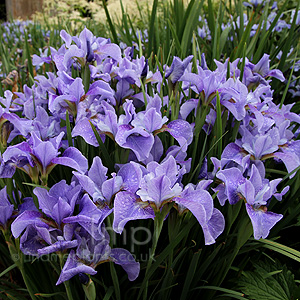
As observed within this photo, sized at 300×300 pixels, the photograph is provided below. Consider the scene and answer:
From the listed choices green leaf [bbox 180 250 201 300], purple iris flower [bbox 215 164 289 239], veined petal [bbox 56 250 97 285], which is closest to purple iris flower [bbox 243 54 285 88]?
purple iris flower [bbox 215 164 289 239]

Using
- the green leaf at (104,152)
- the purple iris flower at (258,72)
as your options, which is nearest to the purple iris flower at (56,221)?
the green leaf at (104,152)

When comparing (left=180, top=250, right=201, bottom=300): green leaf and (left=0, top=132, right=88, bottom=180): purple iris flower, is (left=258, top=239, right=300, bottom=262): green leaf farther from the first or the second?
(left=0, top=132, right=88, bottom=180): purple iris flower

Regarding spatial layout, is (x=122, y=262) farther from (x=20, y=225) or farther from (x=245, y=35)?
(x=245, y=35)

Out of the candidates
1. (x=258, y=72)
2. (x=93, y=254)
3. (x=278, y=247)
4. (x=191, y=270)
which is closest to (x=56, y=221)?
(x=93, y=254)

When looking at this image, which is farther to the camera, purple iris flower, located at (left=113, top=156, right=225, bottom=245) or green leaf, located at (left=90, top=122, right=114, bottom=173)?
green leaf, located at (left=90, top=122, right=114, bottom=173)

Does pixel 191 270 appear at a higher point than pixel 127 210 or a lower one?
lower

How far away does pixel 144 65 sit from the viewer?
3.36 ft

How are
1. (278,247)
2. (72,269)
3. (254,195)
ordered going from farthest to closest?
(278,247) < (254,195) < (72,269)

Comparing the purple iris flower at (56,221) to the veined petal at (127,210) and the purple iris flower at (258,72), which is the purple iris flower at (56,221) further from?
the purple iris flower at (258,72)

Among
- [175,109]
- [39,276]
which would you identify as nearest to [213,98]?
[175,109]

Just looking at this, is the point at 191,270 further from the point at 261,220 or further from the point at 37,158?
the point at 37,158

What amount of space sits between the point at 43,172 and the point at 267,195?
0.51 metres

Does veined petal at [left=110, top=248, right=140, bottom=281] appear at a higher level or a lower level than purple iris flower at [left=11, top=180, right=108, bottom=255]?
lower

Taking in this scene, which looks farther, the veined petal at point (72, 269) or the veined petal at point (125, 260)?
the veined petal at point (125, 260)
